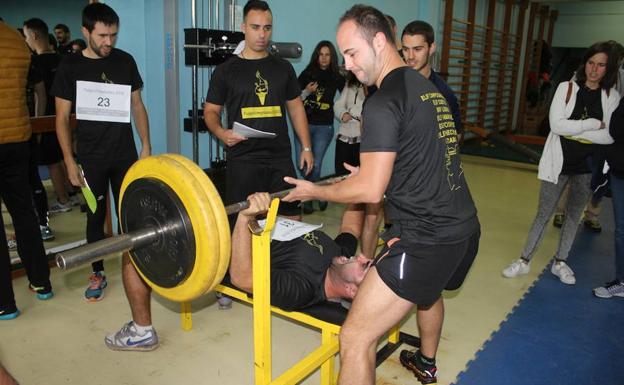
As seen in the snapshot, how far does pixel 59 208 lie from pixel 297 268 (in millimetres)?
2943

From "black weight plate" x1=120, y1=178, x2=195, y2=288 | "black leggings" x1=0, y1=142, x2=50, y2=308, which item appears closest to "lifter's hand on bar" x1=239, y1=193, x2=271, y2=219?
"black weight plate" x1=120, y1=178, x2=195, y2=288

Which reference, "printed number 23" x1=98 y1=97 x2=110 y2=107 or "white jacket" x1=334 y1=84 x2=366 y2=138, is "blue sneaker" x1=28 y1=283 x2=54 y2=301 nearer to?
"printed number 23" x1=98 y1=97 x2=110 y2=107

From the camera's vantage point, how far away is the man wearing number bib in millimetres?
2361

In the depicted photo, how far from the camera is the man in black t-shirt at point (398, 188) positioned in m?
1.38

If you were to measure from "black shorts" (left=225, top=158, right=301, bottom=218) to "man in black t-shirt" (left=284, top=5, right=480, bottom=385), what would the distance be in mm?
985

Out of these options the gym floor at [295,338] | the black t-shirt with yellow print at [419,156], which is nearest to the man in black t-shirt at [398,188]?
the black t-shirt with yellow print at [419,156]

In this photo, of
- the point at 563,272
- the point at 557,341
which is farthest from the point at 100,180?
the point at 563,272

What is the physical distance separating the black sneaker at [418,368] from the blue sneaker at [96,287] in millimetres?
→ 1615

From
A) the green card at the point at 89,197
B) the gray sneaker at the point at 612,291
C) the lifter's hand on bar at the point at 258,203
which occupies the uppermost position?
the lifter's hand on bar at the point at 258,203

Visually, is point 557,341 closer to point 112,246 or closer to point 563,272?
point 563,272

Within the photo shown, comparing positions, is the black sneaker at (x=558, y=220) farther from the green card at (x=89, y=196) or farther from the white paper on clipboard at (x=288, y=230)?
the green card at (x=89, y=196)

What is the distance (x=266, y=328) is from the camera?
1.69 meters

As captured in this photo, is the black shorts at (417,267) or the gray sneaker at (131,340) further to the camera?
the gray sneaker at (131,340)

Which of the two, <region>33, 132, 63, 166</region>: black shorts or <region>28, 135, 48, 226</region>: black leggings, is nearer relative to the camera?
<region>28, 135, 48, 226</region>: black leggings
